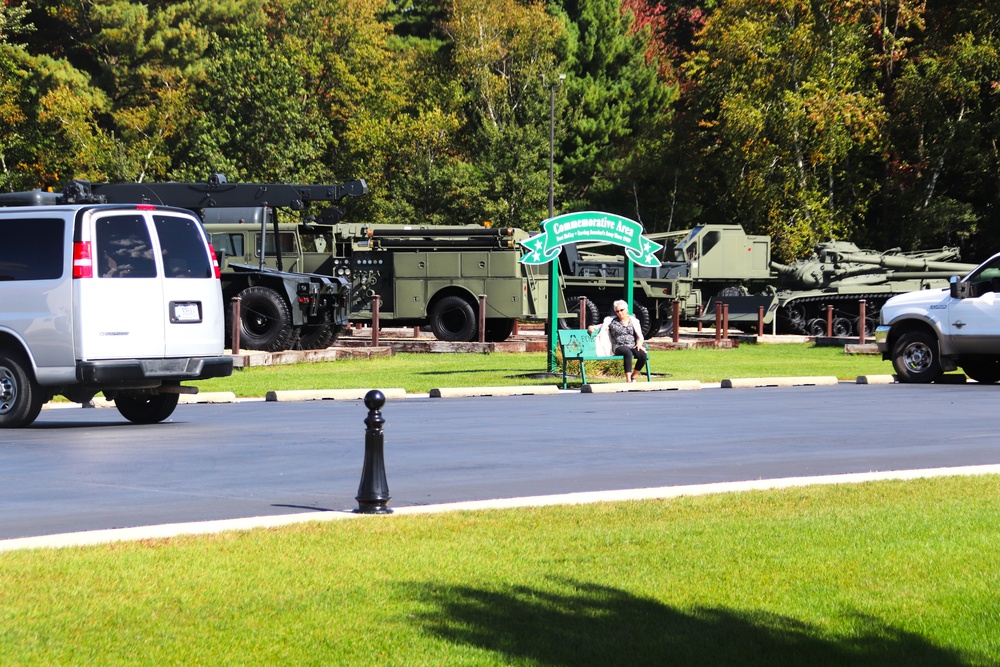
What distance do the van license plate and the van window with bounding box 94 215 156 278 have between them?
1.27ft

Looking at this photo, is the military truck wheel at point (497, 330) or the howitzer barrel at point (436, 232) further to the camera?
the military truck wheel at point (497, 330)

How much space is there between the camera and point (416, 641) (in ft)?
19.2

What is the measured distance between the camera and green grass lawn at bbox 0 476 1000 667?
5.75 meters

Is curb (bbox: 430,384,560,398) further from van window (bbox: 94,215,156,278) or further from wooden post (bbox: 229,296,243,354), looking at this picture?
van window (bbox: 94,215,156,278)

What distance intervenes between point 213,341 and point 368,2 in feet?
155

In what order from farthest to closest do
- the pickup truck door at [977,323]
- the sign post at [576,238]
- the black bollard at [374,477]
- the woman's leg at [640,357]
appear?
the sign post at [576,238], the woman's leg at [640,357], the pickup truck door at [977,323], the black bollard at [374,477]

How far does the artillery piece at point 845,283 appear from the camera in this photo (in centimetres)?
3900

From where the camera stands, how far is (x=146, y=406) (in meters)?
15.5

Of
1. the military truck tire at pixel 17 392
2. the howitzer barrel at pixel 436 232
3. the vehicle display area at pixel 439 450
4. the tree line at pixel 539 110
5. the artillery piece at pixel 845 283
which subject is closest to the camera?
the vehicle display area at pixel 439 450

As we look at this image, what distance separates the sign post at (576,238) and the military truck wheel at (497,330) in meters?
7.82

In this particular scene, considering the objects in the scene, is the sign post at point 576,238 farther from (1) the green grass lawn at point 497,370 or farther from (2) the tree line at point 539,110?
(2) the tree line at point 539,110

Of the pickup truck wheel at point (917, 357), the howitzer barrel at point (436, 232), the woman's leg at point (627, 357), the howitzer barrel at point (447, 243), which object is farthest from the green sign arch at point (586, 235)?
the howitzer barrel at point (436, 232)

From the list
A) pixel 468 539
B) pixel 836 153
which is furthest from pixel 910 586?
pixel 836 153

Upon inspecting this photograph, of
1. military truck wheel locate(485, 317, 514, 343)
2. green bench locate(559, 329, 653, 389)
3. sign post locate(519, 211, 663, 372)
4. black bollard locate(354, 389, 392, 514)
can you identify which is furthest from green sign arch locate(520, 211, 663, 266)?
black bollard locate(354, 389, 392, 514)
